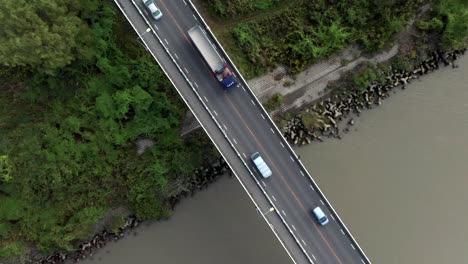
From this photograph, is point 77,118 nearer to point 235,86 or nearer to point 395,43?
point 235,86

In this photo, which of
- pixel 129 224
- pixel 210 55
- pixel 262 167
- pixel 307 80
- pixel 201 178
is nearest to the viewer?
pixel 262 167

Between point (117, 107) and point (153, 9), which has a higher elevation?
point (153, 9)

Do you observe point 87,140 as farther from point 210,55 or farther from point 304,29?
point 304,29

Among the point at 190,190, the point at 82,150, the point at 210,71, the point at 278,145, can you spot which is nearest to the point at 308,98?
the point at 278,145

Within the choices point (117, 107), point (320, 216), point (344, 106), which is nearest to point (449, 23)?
point (344, 106)

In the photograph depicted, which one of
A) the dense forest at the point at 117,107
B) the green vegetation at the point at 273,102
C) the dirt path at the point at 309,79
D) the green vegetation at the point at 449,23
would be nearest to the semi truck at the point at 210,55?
the dense forest at the point at 117,107

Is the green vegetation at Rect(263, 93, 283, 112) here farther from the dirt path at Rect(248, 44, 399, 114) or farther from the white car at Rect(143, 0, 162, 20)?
the white car at Rect(143, 0, 162, 20)
